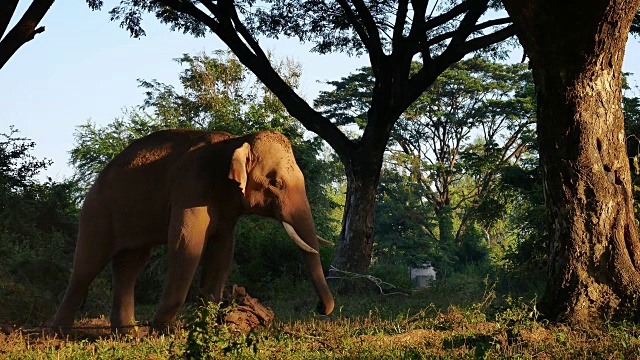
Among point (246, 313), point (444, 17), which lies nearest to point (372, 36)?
point (444, 17)

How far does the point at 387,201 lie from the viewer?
3853cm

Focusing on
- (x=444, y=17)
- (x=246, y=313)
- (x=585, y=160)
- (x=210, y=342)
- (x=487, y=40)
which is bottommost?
(x=210, y=342)

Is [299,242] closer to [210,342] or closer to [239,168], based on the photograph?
[239,168]

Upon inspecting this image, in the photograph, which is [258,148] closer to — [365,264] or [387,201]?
[365,264]

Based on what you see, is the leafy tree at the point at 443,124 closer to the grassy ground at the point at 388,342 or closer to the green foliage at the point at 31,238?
the green foliage at the point at 31,238

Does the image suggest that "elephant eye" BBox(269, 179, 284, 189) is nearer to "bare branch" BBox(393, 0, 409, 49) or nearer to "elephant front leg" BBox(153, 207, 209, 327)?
"elephant front leg" BBox(153, 207, 209, 327)

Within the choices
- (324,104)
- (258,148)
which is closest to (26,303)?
(258,148)

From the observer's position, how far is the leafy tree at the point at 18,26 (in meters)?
13.5

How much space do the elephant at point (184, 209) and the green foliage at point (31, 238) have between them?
2818 millimetres

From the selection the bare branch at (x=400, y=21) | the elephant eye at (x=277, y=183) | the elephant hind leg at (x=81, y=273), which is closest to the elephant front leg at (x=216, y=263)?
the elephant eye at (x=277, y=183)

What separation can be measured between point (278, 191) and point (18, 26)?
7.11m

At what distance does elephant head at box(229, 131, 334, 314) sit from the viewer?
9.30 metres

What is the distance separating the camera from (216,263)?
31.7 feet

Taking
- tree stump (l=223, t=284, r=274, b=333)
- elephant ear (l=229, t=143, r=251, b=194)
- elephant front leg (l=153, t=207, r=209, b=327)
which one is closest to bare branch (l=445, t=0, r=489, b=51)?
elephant ear (l=229, t=143, r=251, b=194)
